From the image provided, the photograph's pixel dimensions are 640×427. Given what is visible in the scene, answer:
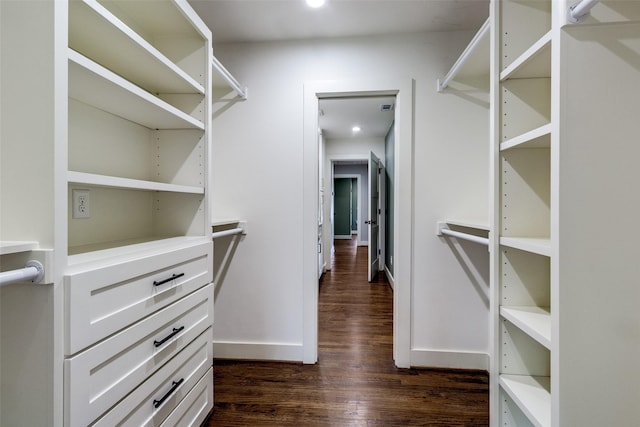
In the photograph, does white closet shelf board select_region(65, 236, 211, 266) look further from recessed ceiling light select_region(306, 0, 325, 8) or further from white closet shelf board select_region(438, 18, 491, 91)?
white closet shelf board select_region(438, 18, 491, 91)

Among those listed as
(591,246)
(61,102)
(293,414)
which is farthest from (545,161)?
(293,414)

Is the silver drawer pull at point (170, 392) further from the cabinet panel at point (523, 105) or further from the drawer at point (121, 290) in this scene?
the cabinet panel at point (523, 105)

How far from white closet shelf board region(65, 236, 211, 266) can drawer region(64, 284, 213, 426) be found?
24cm

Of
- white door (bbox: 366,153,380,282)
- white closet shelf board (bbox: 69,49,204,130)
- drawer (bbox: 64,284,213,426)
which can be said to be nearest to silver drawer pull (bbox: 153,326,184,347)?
drawer (bbox: 64,284,213,426)

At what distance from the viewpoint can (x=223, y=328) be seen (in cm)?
228

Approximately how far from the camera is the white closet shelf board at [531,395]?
983mm

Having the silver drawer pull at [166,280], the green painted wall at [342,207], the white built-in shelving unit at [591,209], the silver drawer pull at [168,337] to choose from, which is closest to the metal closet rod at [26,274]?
the silver drawer pull at [166,280]

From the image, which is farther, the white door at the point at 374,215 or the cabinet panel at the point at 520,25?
the white door at the point at 374,215

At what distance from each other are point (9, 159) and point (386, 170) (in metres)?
4.82

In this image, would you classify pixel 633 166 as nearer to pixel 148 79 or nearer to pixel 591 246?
pixel 591 246

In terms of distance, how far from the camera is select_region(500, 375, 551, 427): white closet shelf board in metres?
0.98

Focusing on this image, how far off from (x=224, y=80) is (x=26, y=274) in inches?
67.2

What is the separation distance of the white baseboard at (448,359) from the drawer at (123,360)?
160 cm

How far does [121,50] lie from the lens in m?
1.17
